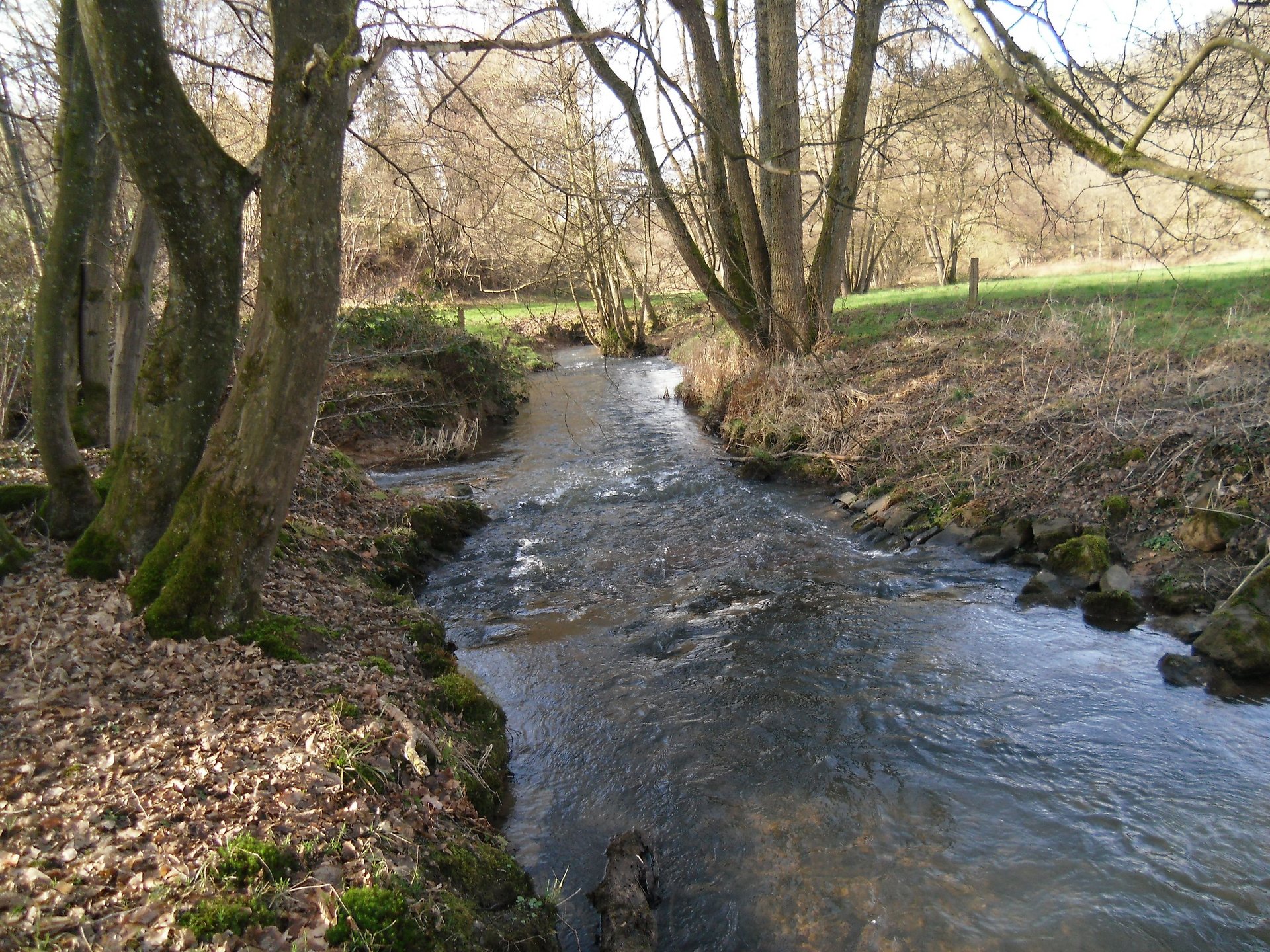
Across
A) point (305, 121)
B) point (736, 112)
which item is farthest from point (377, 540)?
point (736, 112)

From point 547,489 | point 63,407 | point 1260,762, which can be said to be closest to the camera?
point 1260,762

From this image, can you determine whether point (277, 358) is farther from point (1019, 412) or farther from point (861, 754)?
point (1019, 412)

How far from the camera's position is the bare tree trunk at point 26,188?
9.06 meters

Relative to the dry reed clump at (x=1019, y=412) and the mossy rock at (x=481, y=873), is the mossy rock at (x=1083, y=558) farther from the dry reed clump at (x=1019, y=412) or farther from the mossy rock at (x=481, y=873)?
the mossy rock at (x=481, y=873)

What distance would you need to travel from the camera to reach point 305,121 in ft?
14.6

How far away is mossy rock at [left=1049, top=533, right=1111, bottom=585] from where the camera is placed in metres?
7.26

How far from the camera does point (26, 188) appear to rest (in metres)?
10.5

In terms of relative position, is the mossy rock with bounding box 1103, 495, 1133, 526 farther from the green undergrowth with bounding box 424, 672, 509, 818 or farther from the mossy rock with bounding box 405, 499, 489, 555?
the mossy rock with bounding box 405, 499, 489, 555

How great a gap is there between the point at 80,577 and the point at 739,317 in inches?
435

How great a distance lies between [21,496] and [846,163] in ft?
44.4

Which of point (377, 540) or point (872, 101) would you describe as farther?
point (872, 101)

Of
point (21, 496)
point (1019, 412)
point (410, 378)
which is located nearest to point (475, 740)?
point (21, 496)

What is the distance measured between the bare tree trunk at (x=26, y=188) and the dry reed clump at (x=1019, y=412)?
9.61 m

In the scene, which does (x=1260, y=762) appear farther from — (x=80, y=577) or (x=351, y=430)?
(x=351, y=430)
